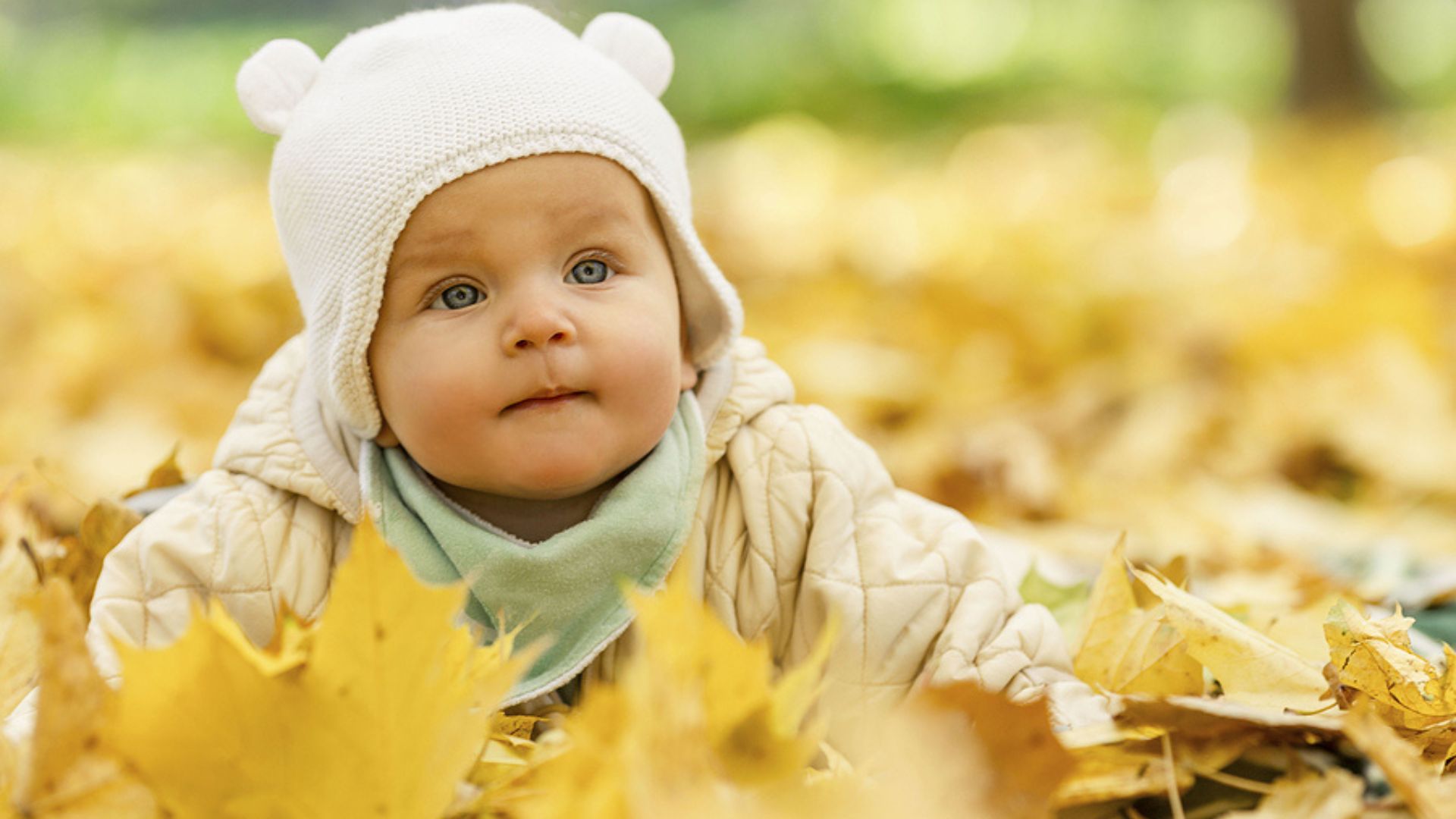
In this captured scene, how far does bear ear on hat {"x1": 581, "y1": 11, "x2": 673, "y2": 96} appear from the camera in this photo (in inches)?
65.1

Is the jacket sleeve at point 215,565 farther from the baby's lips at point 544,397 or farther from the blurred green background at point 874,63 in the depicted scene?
the blurred green background at point 874,63

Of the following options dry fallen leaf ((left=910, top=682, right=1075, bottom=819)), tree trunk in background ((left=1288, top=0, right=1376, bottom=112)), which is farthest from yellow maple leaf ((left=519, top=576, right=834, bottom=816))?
tree trunk in background ((left=1288, top=0, right=1376, bottom=112))

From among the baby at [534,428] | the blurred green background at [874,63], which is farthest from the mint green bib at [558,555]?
the blurred green background at [874,63]

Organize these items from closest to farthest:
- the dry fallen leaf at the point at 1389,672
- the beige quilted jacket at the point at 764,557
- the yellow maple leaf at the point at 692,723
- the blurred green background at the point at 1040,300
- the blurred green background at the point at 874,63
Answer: the yellow maple leaf at the point at 692,723 < the dry fallen leaf at the point at 1389,672 < the beige quilted jacket at the point at 764,557 < the blurred green background at the point at 1040,300 < the blurred green background at the point at 874,63

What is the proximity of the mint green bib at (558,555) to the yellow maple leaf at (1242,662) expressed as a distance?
18.6 inches

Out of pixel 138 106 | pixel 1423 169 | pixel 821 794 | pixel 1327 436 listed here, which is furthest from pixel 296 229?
pixel 138 106

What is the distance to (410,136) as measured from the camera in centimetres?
142

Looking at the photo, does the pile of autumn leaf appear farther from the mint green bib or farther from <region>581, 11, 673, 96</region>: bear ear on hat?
<region>581, 11, 673, 96</region>: bear ear on hat

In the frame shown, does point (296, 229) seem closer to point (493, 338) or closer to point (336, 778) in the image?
point (493, 338)

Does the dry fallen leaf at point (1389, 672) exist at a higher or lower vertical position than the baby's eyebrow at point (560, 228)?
lower

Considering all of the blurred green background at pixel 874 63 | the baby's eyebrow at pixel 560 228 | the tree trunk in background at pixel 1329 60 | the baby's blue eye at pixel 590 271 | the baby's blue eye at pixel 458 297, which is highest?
the baby's eyebrow at pixel 560 228

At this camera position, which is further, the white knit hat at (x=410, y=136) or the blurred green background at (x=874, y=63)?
the blurred green background at (x=874, y=63)

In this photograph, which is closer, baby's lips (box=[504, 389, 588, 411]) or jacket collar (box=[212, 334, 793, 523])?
baby's lips (box=[504, 389, 588, 411])

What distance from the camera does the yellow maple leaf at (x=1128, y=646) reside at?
146 centimetres
